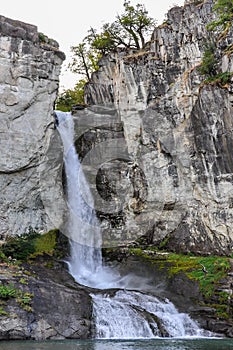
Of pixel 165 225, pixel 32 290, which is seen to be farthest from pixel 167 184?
pixel 32 290

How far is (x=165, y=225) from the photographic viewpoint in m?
21.4

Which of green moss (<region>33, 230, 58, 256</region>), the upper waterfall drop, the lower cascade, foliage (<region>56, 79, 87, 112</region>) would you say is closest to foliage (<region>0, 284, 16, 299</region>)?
the lower cascade

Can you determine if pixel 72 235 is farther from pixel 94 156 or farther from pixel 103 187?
pixel 94 156

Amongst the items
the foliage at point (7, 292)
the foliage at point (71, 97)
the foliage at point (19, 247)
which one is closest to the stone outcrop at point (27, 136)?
the foliage at point (19, 247)

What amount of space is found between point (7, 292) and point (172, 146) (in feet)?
38.0

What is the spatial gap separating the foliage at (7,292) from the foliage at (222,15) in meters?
16.5

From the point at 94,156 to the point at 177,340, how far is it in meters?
12.4

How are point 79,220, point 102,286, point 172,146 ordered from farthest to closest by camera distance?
point 172,146 < point 79,220 < point 102,286

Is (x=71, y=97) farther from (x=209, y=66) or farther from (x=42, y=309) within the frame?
(x=42, y=309)

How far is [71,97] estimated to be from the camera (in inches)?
1400

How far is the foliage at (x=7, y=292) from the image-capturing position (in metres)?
13.9

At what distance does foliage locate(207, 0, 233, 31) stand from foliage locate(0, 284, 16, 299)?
16.5m

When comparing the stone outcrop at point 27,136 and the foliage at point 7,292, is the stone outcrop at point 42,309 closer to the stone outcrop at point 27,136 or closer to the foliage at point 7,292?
the foliage at point 7,292

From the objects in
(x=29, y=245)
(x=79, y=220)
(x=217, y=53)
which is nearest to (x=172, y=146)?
(x=217, y=53)
